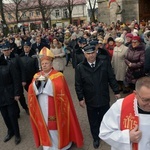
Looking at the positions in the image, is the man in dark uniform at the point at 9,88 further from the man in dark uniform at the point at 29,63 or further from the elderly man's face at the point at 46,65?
the man in dark uniform at the point at 29,63

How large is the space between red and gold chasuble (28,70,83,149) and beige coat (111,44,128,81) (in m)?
3.08

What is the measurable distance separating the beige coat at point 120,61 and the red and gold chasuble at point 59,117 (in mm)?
3082

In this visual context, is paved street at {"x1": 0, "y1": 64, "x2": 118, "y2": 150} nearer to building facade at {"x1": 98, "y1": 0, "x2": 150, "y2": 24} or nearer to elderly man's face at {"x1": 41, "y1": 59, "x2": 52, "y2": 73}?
elderly man's face at {"x1": 41, "y1": 59, "x2": 52, "y2": 73}

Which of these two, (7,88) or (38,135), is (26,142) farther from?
(7,88)

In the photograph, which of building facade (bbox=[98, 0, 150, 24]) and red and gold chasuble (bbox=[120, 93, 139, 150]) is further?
building facade (bbox=[98, 0, 150, 24])

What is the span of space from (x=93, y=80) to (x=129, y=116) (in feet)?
6.83

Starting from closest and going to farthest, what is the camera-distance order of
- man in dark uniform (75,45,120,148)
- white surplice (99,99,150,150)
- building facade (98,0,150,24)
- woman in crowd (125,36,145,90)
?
white surplice (99,99,150,150) < man in dark uniform (75,45,120,148) < woman in crowd (125,36,145,90) < building facade (98,0,150,24)

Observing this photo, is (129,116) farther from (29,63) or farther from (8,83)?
(29,63)

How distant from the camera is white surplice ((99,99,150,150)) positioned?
2215 millimetres

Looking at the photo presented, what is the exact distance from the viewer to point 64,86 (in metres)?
4.29

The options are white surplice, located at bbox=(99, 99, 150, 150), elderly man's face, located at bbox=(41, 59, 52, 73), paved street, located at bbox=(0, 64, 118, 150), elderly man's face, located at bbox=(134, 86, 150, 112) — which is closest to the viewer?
elderly man's face, located at bbox=(134, 86, 150, 112)

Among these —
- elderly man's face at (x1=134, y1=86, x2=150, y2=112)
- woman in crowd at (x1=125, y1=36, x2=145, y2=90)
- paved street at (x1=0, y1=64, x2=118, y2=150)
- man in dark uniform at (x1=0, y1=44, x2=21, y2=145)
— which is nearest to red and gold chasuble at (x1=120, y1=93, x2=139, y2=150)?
elderly man's face at (x1=134, y1=86, x2=150, y2=112)

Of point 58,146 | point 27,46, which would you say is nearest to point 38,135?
point 58,146

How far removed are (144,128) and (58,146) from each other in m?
2.46
